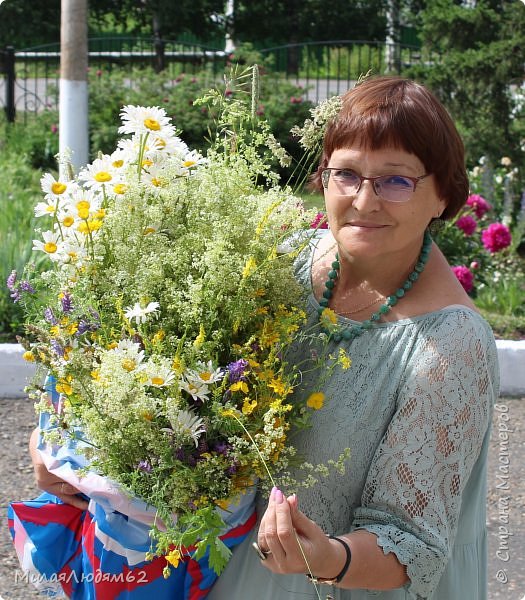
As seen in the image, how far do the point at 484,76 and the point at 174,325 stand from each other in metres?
6.25

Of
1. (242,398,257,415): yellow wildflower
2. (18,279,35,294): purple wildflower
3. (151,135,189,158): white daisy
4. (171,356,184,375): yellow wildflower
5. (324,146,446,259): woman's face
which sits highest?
(151,135,189,158): white daisy

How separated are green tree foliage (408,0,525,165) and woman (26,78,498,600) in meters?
5.65

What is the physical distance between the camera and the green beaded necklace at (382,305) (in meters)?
1.81

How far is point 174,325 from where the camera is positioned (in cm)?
160

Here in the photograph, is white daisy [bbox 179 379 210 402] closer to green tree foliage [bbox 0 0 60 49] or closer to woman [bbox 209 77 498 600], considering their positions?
woman [bbox 209 77 498 600]

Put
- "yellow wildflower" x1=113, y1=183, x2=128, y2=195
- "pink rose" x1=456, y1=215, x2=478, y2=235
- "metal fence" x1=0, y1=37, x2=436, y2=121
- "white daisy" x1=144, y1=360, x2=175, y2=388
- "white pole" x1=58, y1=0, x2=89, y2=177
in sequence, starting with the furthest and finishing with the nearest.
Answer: "metal fence" x1=0, y1=37, x2=436, y2=121 → "white pole" x1=58, y1=0, x2=89, y2=177 → "pink rose" x1=456, y1=215, x2=478, y2=235 → "yellow wildflower" x1=113, y1=183, x2=128, y2=195 → "white daisy" x1=144, y1=360, x2=175, y2=388

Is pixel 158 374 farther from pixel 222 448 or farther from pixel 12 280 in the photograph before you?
pixel 12 280

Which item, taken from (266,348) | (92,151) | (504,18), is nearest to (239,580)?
(266,348)

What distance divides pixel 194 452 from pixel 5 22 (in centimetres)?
2022

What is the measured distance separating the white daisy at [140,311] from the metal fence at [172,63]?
6694 millimetres

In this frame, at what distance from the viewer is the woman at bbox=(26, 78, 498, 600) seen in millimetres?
1656

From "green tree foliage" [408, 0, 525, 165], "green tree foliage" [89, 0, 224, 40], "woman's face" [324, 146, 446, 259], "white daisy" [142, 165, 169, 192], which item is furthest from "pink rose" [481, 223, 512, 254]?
"green tree foliage" [89, 0, 224, 40]

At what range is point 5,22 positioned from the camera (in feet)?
65.5

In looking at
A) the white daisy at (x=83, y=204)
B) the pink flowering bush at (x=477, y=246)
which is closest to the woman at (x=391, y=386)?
the white daisy at (x=83, y=204)
